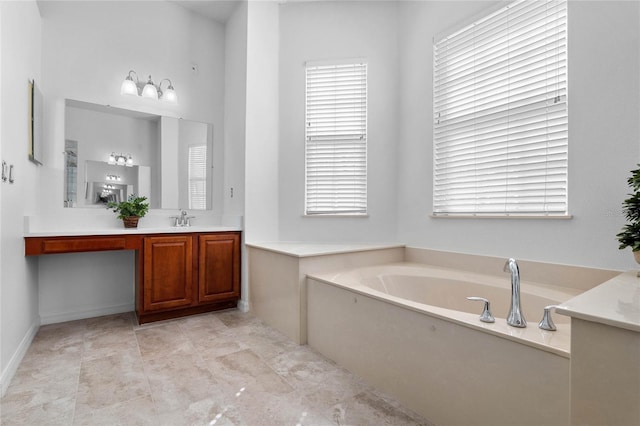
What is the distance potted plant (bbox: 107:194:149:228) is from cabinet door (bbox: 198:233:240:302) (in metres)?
0.59

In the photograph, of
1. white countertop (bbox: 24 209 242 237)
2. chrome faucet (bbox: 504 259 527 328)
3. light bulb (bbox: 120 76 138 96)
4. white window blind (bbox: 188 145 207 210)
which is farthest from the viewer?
white window blind (bbox: 188 145 207 210)

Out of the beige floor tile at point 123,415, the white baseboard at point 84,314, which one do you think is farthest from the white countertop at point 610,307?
the white baseboard at point 84,314

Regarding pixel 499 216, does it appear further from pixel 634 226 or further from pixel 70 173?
pixel 70 173

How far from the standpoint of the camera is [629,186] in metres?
1.75

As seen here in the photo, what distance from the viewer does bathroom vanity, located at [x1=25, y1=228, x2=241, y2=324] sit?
8.01ft

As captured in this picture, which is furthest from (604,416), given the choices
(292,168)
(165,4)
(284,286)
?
(165,4)

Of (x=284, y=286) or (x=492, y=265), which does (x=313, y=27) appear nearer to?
(x=284, y=286)

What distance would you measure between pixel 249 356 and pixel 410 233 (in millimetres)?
1807

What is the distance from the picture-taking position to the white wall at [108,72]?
2689mm

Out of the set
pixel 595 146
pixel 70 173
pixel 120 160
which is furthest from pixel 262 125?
pixel 595 146

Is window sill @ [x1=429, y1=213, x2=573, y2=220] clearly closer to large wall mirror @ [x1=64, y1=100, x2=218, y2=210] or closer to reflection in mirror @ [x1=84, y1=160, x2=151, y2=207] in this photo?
large wall mirror @ [x1=64, y1=100, x2=218, y2=210]

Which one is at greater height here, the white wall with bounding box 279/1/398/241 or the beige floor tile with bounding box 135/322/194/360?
the white wall with bounding box 279/1/398/241

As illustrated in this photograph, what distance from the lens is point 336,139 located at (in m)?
3.25

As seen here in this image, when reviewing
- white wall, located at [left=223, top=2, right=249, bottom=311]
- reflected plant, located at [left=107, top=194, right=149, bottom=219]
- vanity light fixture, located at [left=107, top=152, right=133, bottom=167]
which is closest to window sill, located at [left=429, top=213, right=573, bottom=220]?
white wall, located at [left=223, top=2, right=249, bottom=311]
